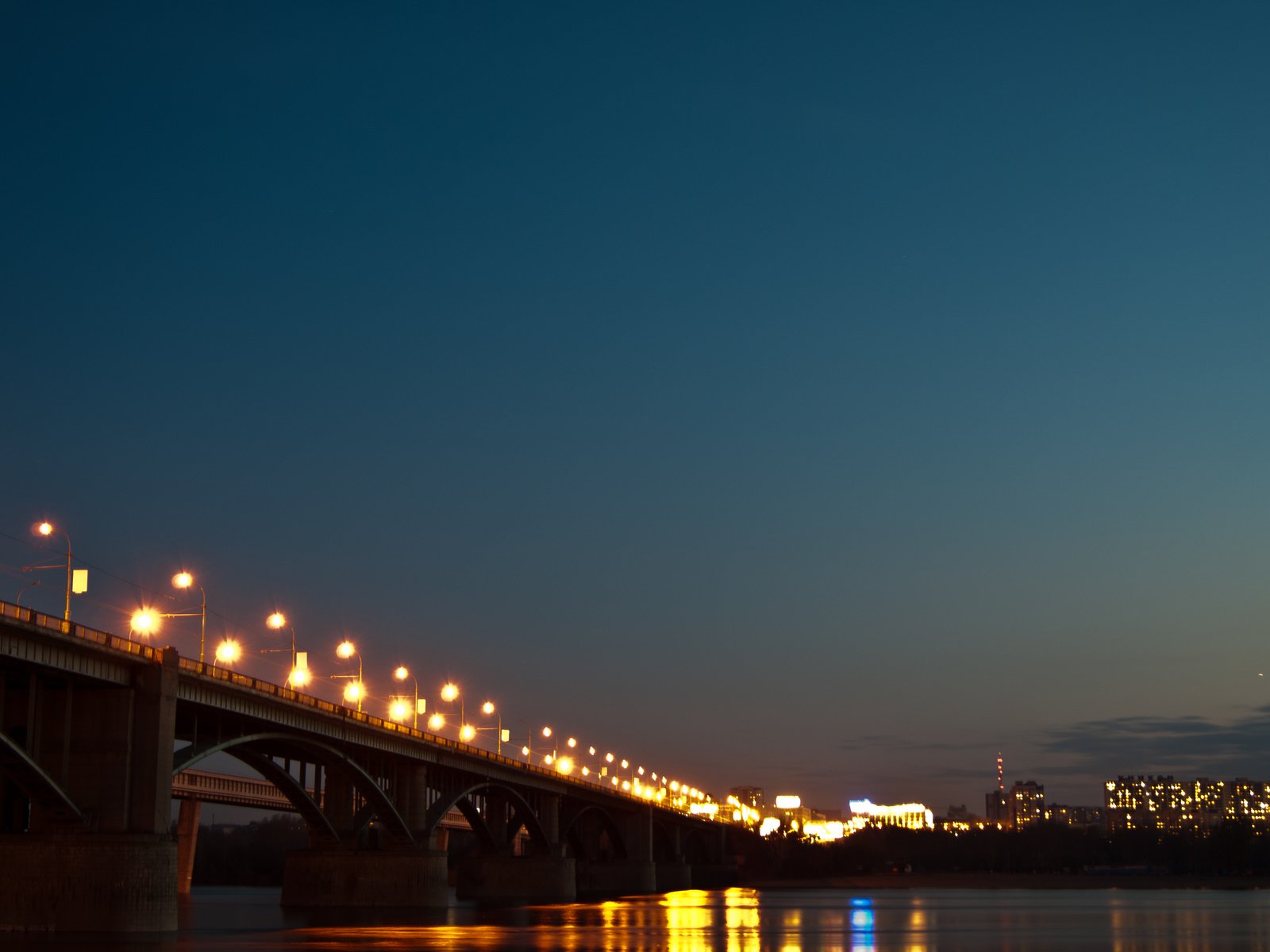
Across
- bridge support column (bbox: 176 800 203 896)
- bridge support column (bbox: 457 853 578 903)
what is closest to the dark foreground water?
bridge support column (bbox: 457 853 578 903)

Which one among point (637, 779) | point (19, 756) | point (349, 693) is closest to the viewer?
point (19, 756)

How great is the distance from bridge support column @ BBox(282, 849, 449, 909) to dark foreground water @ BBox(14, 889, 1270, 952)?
194cm

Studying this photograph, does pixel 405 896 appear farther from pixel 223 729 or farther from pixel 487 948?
pixel 487 948

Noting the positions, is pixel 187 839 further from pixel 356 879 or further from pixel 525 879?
pixel 356 879

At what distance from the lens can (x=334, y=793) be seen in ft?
298

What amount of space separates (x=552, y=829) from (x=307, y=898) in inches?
1725

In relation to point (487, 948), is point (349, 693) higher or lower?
higher

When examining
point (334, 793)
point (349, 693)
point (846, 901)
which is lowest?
point (846, 901)

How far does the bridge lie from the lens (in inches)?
2108

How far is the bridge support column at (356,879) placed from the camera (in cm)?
9069

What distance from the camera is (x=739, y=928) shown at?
72.4 metres

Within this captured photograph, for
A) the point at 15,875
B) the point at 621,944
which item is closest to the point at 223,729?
the point at 15,875

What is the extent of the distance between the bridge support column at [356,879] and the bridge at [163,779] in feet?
0.32

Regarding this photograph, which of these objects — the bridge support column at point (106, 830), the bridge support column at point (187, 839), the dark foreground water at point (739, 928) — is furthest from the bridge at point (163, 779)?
the bridge support column at point (187, 839)
